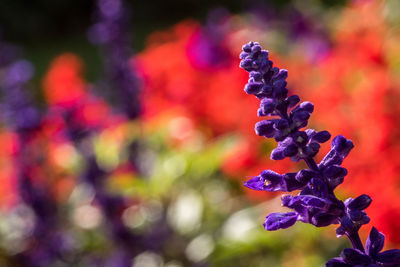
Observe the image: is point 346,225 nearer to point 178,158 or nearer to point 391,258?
point 391,258

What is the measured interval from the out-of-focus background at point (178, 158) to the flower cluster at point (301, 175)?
1224mm

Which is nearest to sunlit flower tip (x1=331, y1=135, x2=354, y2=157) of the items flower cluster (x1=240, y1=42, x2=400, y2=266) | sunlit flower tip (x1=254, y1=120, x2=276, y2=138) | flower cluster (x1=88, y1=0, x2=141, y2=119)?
flower cluster (x1=240, y1=42, x2=400, y2=266)

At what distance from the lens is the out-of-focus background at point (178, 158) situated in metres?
2.76

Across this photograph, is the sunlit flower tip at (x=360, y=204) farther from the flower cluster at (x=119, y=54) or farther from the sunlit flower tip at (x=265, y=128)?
the flower cluster at (x=119, y=54)

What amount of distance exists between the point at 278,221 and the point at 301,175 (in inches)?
3.1

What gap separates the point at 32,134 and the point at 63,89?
176cm

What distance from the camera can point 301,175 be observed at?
94 centimetres

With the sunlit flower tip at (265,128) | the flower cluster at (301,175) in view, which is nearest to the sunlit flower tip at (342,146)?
the flower cluster at (301,175)

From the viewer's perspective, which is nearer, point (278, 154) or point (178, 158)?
point (278, 154)

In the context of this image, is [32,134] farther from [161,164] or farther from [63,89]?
[63,89]

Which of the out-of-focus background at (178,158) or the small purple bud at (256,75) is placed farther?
the out-of-focus background at (178,158)

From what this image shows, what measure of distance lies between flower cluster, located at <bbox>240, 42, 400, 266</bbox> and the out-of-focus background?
1224 millimetres

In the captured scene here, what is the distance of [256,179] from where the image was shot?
3.12 feet

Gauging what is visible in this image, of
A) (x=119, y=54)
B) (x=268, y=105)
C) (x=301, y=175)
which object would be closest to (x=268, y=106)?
(x=268, y=105)
